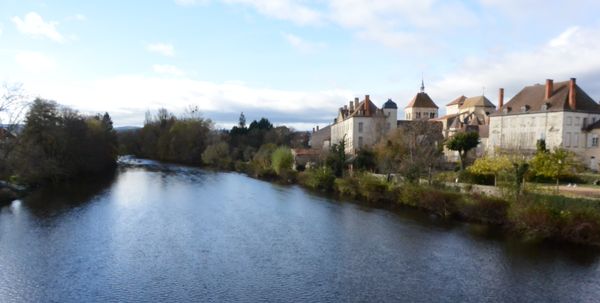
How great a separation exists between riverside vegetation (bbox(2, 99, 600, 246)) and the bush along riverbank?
0.04 metres

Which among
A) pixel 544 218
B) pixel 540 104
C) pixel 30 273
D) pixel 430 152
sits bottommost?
pixel 30 273

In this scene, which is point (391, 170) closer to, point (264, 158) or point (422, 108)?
point (264, 158)

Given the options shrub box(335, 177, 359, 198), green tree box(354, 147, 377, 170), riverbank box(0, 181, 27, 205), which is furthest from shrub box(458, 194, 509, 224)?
riverbank box(0, 181, 27, 205)

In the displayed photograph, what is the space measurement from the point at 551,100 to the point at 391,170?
14.2 metres

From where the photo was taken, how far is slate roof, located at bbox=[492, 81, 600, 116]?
115 feet

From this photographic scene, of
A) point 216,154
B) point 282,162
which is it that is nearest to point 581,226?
point 282,162

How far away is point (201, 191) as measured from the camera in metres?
33.7

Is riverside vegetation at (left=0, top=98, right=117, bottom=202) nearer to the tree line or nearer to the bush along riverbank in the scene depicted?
the tree line

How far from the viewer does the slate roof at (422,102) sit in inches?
2532

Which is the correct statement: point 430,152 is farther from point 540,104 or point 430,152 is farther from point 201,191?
point 201,191

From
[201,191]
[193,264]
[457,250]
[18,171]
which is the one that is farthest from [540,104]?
[18,171]

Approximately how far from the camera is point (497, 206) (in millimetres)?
22703

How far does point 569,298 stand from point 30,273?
1633 cm

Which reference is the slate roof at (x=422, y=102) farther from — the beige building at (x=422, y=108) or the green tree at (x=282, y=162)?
the green tree at (x=282, y=162)
